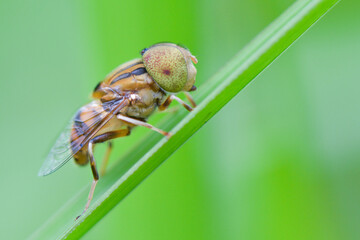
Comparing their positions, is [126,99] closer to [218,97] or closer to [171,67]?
[171,67]

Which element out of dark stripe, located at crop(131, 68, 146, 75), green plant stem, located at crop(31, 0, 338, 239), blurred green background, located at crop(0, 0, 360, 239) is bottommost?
blurred green background, located at crop(0, 0, 360, 239)

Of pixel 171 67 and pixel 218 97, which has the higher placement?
pixel 218 97

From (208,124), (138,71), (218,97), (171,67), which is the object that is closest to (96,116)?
(138,71)

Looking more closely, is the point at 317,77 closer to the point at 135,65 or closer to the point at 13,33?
the point at 135,65

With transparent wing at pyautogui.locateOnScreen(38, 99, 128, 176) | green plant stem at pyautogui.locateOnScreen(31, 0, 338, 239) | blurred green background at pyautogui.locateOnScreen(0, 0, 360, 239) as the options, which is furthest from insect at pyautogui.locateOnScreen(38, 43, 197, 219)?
green plant stem at pyautogui.locateOnScreen(31, 0, 338, 239)

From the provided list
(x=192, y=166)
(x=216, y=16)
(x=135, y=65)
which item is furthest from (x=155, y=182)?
(x=216, y=16)

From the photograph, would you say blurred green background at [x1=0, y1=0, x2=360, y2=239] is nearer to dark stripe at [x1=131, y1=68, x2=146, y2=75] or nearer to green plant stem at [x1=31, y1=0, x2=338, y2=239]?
dark stripe at [x1=131, y1=68, x2=146, y2=75]

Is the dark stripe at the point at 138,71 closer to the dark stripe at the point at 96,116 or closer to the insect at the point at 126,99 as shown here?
the insect at the point at 126,99
